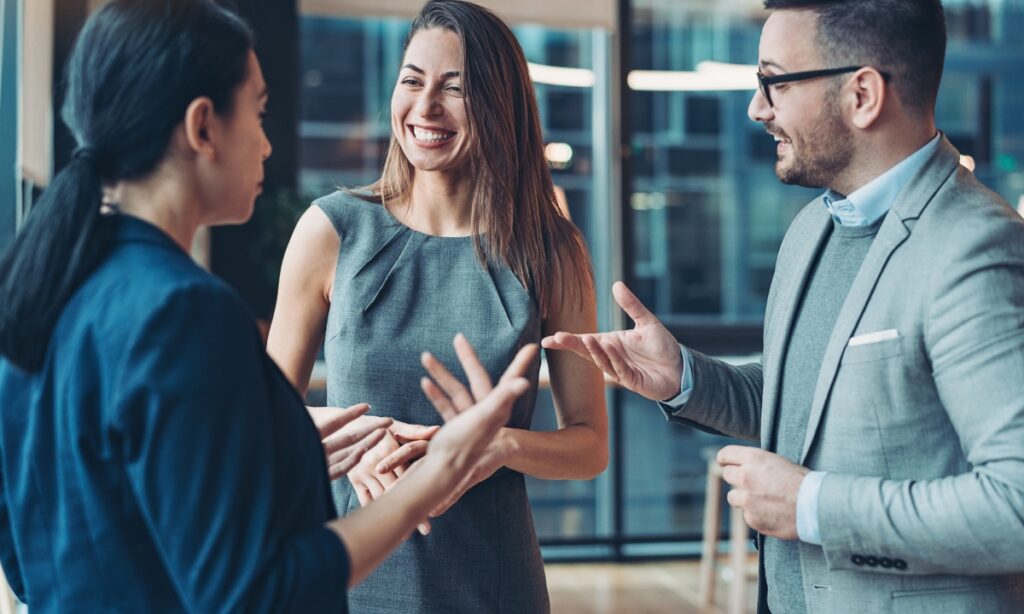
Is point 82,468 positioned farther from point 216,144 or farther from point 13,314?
point 216,144

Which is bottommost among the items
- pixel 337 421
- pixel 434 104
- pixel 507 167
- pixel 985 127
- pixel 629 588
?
pixel 629 588

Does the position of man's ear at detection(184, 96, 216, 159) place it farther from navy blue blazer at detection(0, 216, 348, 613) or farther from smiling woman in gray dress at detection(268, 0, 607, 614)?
smiling woman in gray dress at detection(268, 0, 607, 614)

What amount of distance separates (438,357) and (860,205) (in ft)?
2.27

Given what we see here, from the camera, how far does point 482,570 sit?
68.7 inches

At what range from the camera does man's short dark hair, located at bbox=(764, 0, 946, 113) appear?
156 centimetres

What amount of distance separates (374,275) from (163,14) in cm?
78

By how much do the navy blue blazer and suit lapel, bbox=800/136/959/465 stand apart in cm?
72

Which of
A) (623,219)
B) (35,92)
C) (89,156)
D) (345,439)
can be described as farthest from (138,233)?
(623,219)

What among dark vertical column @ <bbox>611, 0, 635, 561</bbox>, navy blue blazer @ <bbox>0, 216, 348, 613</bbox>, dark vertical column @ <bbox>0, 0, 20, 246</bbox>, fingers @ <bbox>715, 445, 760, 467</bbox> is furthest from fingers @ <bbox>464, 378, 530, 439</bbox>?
dark vertical column @ <bbox>611, 0, 635, 561</bbox>

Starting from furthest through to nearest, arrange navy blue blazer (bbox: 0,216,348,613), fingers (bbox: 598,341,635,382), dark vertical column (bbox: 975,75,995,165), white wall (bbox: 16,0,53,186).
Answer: dark vertical column (bbox: 975,75,995,165), white wall (bbox: 16,0,53,186), fingers (bbox: 598,341,635,382), navy blue blazer (bbox: 0,216,348,613)

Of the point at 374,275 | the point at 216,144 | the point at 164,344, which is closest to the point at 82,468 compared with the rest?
the point at 164,344

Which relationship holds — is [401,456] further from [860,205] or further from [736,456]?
[860,205]

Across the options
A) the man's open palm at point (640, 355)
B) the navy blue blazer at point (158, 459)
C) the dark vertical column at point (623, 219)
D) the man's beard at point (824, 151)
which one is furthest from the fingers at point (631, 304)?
the dark vertical column at point (623, 219)

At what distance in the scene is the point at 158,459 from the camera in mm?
958
